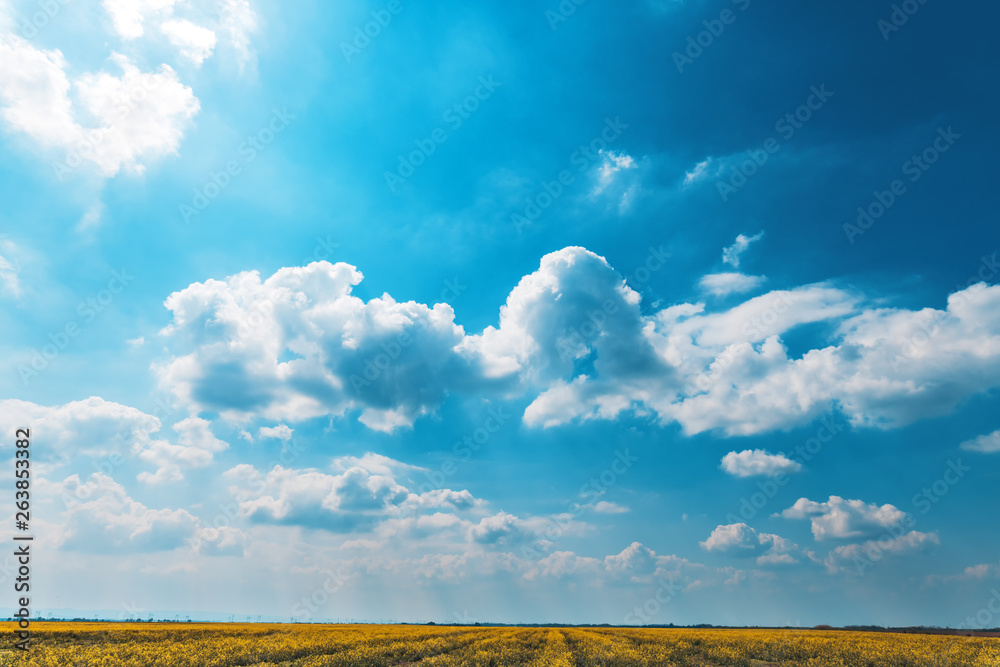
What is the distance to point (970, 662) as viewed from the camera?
3725 centimetres

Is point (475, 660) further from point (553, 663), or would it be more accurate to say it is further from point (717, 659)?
point (717, 659)

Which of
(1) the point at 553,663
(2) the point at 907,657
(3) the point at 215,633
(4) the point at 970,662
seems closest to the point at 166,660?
(3) the point at 215,633

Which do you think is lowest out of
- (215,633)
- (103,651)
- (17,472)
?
(215,633)

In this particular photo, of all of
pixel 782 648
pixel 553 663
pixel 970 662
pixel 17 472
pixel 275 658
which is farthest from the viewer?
pixel 782 648

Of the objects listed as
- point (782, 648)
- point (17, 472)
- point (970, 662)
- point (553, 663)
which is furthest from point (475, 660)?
point (970, 662)

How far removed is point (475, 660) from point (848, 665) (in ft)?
95.5

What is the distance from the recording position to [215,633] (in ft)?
176

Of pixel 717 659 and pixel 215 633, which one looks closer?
pixel 717 659

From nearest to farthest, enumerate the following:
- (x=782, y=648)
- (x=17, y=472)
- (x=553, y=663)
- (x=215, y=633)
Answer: (x=17, y=472)
(x=553, y=663)
(x=782, y=648)
(x=215, y=633)

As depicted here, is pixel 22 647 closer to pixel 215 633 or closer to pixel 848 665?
pixel 215 633

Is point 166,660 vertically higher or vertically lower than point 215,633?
higher

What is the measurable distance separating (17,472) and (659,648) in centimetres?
5009

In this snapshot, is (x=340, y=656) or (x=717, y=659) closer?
(x=340, y=656)

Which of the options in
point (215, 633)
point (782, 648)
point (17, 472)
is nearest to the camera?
point (17, 472)
